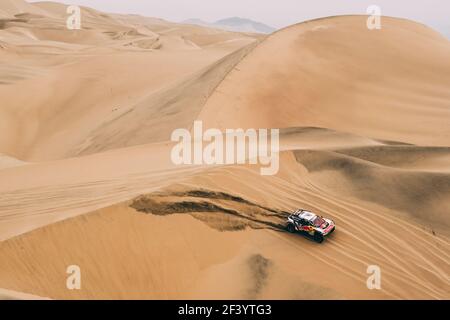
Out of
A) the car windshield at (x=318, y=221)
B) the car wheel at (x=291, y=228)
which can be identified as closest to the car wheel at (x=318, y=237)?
the car windshield at (x=318, y=221)

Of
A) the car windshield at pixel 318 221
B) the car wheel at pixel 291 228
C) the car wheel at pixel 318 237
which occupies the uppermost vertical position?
the car windshield at pixel 318 221

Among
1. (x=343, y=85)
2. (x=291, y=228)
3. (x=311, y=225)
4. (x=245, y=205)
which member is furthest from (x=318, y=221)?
(x=343, y=85)

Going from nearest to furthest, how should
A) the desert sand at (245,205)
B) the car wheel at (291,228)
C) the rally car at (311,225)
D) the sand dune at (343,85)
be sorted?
1. the desert sand at (245,205)
2. the rally car at (311,225)
3. the car wheel at (291,228)
4. the sand dune at (343,85)

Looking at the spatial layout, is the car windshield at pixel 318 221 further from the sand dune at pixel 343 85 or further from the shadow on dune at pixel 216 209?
the sand dune at pixel 343 85

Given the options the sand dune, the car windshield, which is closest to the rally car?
the car windshield

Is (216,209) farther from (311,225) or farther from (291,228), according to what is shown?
(311,225)

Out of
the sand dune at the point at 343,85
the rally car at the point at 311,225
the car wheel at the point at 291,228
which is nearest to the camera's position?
the rally car at the point at 311,225

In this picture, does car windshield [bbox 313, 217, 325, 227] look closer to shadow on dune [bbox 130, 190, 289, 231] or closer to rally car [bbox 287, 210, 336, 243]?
rally car [bbox 287, 210, 336, 243]

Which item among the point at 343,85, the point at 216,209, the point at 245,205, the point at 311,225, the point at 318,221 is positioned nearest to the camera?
the point at 311,225
